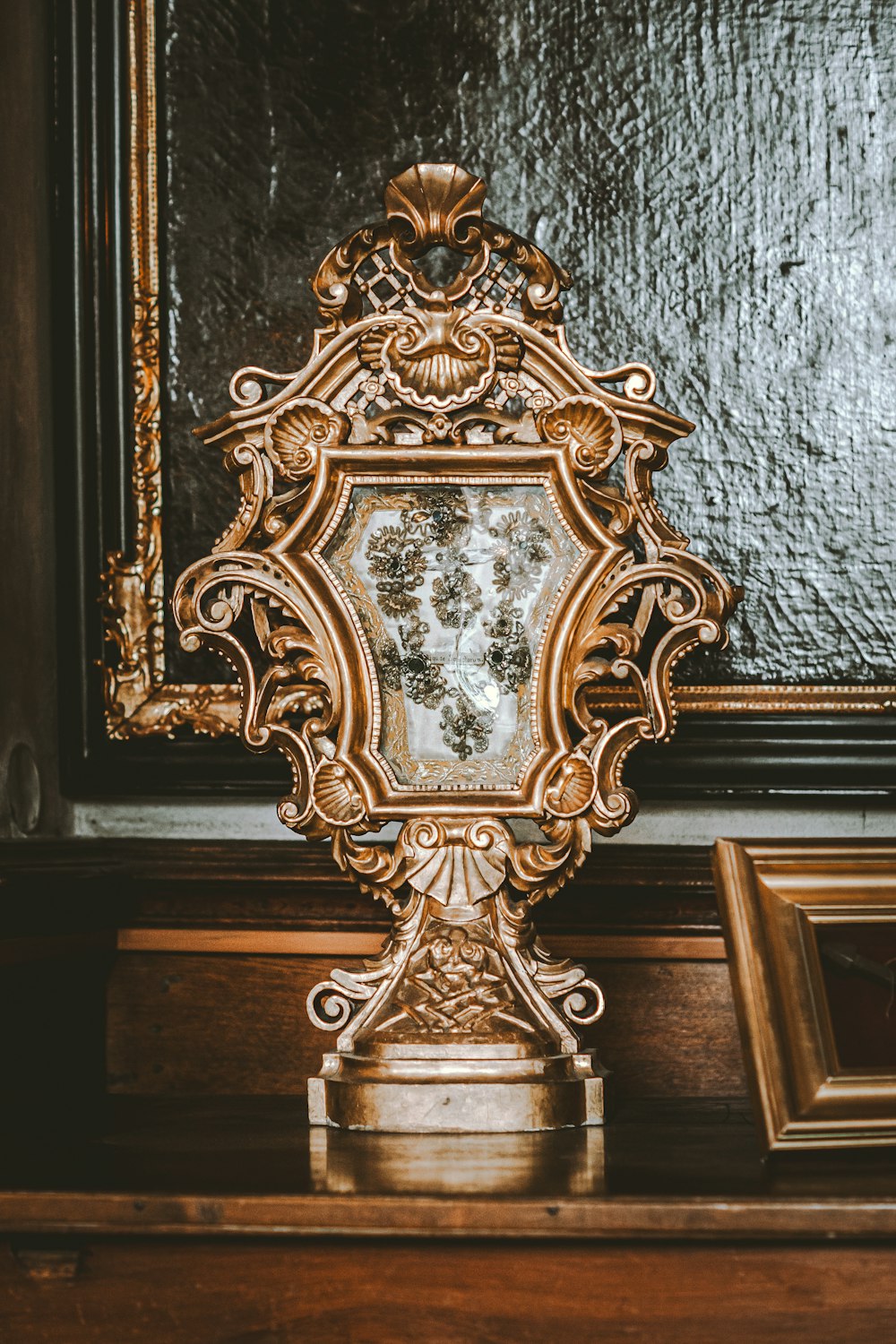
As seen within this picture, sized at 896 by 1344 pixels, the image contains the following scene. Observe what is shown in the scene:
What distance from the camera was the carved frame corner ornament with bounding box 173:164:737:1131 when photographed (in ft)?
3.61

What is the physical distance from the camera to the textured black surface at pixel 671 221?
135 cm

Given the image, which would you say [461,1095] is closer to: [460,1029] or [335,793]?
[460,1029]

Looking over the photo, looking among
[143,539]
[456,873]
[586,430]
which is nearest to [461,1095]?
[456,873]

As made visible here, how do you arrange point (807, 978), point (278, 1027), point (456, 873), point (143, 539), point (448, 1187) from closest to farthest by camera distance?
point (448, 1187), point (807, 978), point (456, 873), point (278, 1027), point (143, 539)

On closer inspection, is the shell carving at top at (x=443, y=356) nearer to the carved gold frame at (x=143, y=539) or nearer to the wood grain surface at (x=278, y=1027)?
the carved gold frame at (x=143, y=539)

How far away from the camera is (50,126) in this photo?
4.64 ft

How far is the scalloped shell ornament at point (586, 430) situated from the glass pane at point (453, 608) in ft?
0.14

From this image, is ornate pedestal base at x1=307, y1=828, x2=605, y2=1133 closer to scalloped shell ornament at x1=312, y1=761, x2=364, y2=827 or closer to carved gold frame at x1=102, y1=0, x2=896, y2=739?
scalloped shell ornament at x1=312, y1=761, x2=364, y2=827

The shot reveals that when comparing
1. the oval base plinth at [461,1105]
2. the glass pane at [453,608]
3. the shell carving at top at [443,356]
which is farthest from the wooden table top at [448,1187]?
the shell carving at top at [443,356]

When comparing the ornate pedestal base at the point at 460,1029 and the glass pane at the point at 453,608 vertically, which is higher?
the glass pane at the point at 453,608

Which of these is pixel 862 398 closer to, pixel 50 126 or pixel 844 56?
pixel 844 56

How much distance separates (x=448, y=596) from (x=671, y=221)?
484 millimetres

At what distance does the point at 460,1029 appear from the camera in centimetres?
107

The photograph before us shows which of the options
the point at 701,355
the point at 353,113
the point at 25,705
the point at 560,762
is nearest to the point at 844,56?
the point at 701,355
